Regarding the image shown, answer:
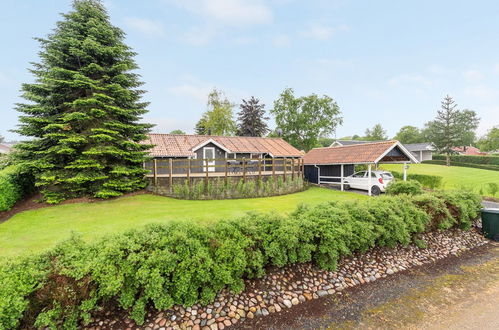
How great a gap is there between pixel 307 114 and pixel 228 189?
24.2 m

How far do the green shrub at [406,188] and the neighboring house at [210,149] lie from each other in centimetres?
949

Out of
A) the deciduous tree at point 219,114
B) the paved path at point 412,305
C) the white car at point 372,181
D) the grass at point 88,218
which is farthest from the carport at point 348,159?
the deciduous tree at point 219,114

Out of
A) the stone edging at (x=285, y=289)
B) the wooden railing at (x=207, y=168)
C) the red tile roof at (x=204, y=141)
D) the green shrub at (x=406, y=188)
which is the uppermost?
the red tile roof at (x=204, y=141)

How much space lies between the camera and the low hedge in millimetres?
2896

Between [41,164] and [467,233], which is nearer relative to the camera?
[467,233]

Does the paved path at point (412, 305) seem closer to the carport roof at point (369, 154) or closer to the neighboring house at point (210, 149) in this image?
the carport roof at point (369, 154)

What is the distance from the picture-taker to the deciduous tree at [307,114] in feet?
108

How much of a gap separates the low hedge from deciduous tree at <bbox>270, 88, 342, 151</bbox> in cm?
2913

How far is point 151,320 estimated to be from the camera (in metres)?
3.36

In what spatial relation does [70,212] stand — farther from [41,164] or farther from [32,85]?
[32,85]

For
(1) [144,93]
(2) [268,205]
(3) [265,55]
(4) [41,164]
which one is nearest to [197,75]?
(3) [265,55]

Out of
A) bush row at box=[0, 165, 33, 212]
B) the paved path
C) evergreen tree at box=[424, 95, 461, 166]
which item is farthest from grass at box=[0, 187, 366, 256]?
evergreen tree at box=[424, 95, 461, 166]

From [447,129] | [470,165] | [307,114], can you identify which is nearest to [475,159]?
[470,165]

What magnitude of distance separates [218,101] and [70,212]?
2912cm
